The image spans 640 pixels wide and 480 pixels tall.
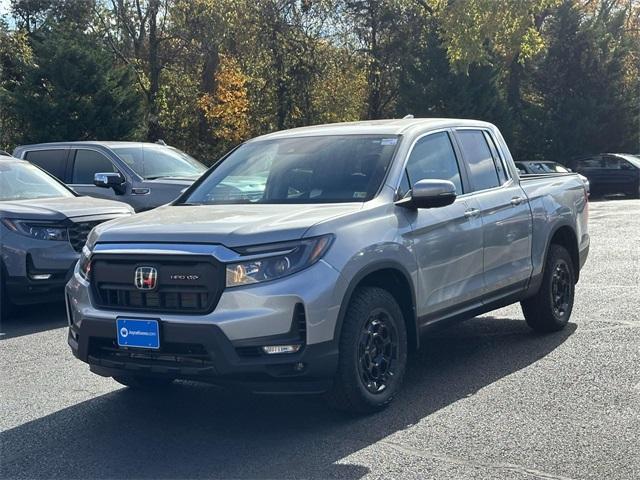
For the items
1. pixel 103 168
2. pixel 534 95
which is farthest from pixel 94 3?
pixel 103 168

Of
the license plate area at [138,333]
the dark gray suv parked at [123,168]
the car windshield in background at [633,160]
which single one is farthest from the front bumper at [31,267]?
the car windshield in background at [633,160]

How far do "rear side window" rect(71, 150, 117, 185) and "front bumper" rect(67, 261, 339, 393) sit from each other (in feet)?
26.8

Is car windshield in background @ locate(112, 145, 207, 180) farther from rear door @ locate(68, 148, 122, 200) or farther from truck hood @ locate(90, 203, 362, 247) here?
A: truck hood @ locate(90, 203, 362, 247)

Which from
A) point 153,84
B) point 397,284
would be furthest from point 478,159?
point 153,84

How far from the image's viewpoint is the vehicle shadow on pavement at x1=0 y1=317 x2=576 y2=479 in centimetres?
493

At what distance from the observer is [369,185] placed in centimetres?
616

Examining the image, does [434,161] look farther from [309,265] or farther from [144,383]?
[144,383]

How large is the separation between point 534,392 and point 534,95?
38.2 metres

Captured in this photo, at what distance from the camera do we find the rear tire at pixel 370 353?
214 inches

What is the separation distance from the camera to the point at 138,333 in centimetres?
532

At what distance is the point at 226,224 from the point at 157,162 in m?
8.15

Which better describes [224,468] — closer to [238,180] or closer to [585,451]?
[585,451]

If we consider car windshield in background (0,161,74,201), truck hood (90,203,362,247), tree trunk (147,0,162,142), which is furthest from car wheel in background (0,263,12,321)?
tree trunk (147,0,162,142)

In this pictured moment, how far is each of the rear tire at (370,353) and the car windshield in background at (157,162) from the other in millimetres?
A: 7703
